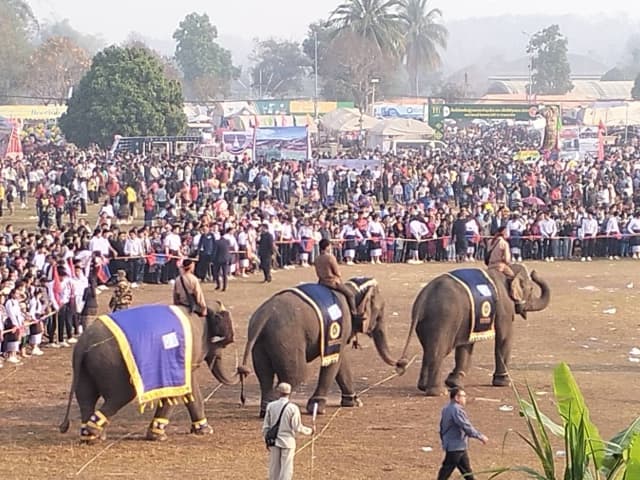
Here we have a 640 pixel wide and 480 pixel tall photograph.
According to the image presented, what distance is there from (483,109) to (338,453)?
6045 centimetres

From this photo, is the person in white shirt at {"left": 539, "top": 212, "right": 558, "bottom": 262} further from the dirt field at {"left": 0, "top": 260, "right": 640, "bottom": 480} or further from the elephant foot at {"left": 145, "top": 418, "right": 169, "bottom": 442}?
the elephant foot at {"left": 145, "top": 418, "right": 169, "bottom": 442}

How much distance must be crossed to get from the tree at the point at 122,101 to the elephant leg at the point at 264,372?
39.4 meters

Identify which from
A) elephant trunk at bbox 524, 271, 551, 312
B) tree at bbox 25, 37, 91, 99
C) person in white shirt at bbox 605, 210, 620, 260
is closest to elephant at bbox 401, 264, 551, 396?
elephant trunk at bbox 524, 271, 551, 312

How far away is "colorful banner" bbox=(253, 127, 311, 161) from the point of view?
4728 centimetres

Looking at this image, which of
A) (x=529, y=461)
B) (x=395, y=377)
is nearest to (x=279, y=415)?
(x=529, y=461)

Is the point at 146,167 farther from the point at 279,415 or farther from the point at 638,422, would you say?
the point at 638,422

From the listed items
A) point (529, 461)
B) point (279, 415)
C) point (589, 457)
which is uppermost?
point (589, 457)

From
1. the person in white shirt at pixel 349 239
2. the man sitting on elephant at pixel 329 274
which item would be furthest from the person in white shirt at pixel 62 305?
the person in white shirt at pixel 349 239

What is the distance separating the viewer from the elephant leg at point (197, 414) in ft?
45.5

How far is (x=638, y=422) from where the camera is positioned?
6305 mm

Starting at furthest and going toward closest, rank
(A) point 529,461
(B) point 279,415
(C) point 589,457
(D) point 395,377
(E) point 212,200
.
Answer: (E) point 212,200 → (D) point 395,377 → (A) point 529,461 → (B) point 279,415 → (C) point 589,457

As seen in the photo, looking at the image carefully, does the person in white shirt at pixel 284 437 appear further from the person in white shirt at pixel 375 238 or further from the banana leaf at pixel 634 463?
the person in white shirt at pixel 375 238

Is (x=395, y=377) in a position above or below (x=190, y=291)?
below

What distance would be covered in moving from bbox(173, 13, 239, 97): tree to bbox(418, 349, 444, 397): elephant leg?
99.4m
